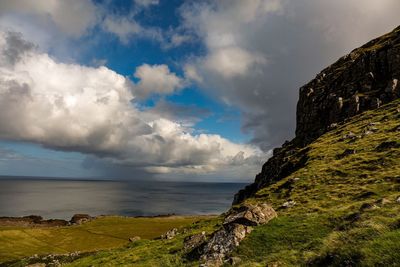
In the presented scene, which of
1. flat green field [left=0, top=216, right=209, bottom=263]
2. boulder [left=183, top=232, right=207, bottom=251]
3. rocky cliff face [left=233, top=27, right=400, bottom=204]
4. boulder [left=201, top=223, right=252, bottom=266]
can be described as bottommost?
flat green field [left=0, top=216, right=209, bottom=263]

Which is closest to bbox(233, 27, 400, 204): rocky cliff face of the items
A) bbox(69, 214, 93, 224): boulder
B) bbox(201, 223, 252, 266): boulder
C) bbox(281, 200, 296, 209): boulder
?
bbox(281, 200, 296, 209): boulder

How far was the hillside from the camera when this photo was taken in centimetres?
1819

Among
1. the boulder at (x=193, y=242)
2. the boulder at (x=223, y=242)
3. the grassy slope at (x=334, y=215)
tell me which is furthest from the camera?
the boulder at (x=193, y=242)

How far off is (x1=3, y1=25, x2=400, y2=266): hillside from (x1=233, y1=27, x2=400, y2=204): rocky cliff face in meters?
0.32

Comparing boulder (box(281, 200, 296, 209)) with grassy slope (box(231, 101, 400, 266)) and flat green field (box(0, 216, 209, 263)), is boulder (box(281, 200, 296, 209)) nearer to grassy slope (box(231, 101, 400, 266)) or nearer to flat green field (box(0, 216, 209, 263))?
grassy slope (box(231, 101, 400, 266))

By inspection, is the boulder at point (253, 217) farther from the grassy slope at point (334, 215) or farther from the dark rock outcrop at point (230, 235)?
the grassy slope at point (334, 215)

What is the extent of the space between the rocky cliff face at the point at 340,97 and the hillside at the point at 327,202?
0.32 meters

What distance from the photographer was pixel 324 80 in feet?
367

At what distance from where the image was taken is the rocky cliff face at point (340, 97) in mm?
82875

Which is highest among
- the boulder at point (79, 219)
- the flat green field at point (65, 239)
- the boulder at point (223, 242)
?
the boulder at point (223, 242)

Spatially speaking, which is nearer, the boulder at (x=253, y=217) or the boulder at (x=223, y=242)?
the boulder at (x=223, y=242)

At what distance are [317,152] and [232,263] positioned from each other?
46867mm

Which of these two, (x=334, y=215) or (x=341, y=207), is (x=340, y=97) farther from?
(x=334, y=215)

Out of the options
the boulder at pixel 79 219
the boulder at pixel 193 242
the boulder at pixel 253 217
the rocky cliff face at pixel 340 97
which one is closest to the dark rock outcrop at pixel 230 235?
the boulder at pixel 253 217
